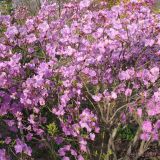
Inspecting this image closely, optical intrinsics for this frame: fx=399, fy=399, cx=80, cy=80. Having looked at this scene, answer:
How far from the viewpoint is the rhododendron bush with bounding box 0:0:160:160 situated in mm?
4801

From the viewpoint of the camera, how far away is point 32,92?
470 centimetres

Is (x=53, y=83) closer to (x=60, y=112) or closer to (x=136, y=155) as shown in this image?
(x=60, y=112)

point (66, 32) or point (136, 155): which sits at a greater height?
point (66, 32)

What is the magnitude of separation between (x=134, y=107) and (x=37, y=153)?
5.15ft

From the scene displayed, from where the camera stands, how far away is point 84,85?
540 cm

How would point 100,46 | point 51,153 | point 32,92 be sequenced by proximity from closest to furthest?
1. point 32,92
2. point 100,46
3. point 51,153

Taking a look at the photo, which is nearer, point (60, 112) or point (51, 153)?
point (60, 112)

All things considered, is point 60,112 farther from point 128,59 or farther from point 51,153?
point 128,59

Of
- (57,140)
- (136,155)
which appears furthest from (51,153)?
(136,155)

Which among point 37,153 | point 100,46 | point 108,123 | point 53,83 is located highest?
point 100,46

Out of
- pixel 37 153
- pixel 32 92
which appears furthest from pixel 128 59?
pixel 37 153

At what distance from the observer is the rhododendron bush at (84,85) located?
4.80 meters

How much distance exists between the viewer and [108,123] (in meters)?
5.29

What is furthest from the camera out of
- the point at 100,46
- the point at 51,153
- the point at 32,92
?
the point at 51,153
